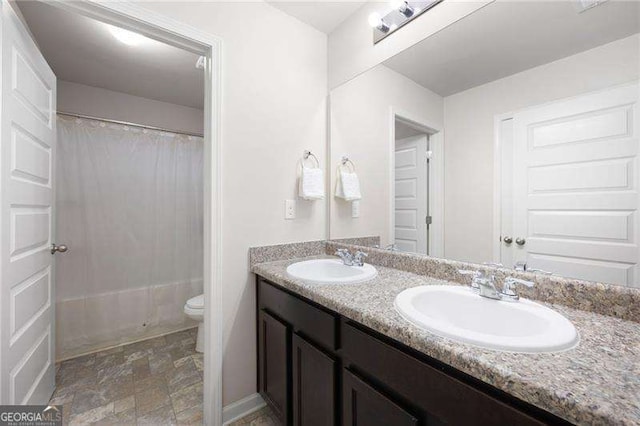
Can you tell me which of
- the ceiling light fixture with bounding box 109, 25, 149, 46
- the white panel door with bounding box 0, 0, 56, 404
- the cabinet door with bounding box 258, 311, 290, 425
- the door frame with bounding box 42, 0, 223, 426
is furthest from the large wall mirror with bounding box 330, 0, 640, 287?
the white panel door with bounding box 0, 0, 56, 404

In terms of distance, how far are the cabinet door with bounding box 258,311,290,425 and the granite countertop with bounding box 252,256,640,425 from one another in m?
0.54

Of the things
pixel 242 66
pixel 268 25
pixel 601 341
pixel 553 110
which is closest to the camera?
pixel 601 341

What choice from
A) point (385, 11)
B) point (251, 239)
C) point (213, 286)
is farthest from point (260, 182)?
point (385, 11)

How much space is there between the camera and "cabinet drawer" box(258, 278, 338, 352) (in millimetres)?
979

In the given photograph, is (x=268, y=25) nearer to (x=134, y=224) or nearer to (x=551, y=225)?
(x=551, y=225)

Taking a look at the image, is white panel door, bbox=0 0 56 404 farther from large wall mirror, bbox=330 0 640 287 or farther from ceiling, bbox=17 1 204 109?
large wall mirror, bbox=330 0 640 287

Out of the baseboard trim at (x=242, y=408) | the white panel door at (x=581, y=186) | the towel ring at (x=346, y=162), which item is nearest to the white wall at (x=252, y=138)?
the baseboard trim at (x=242, y=408)

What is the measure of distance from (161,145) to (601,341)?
322 cm

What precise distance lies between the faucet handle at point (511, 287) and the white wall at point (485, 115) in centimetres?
18

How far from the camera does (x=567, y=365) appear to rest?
1.77ft

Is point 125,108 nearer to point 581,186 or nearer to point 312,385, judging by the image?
point 312,385

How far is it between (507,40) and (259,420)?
2.16 metres

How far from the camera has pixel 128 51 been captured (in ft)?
6.43

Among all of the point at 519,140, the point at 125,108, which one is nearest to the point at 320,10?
the point at 519,140
